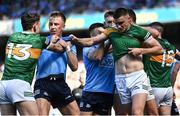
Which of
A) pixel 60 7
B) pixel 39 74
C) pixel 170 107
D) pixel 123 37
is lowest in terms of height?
pixel 170 107

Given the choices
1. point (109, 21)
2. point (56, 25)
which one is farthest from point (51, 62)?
point (109, 21)

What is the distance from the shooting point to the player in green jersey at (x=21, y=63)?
771 cm

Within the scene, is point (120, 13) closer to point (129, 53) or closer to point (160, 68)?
point (129, 53)

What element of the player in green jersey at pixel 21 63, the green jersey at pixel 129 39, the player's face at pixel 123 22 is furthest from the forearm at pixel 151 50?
the player in green jersey at pixel 21 63

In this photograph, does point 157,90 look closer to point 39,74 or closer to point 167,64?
point 167,64

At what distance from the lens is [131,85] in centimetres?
795

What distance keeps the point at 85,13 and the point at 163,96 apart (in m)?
15.1

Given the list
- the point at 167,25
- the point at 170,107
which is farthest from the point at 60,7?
the point at 170,107

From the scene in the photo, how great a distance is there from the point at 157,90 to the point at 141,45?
122 cm

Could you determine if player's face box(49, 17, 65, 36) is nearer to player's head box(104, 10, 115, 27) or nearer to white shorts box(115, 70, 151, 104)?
player's head box(104, 10, 115, 27)

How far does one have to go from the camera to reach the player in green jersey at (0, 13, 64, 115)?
303 inches

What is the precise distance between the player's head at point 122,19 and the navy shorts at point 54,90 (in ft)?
3.78

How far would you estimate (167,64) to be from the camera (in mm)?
9031

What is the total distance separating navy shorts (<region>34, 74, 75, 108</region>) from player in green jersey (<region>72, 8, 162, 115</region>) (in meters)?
0.84
